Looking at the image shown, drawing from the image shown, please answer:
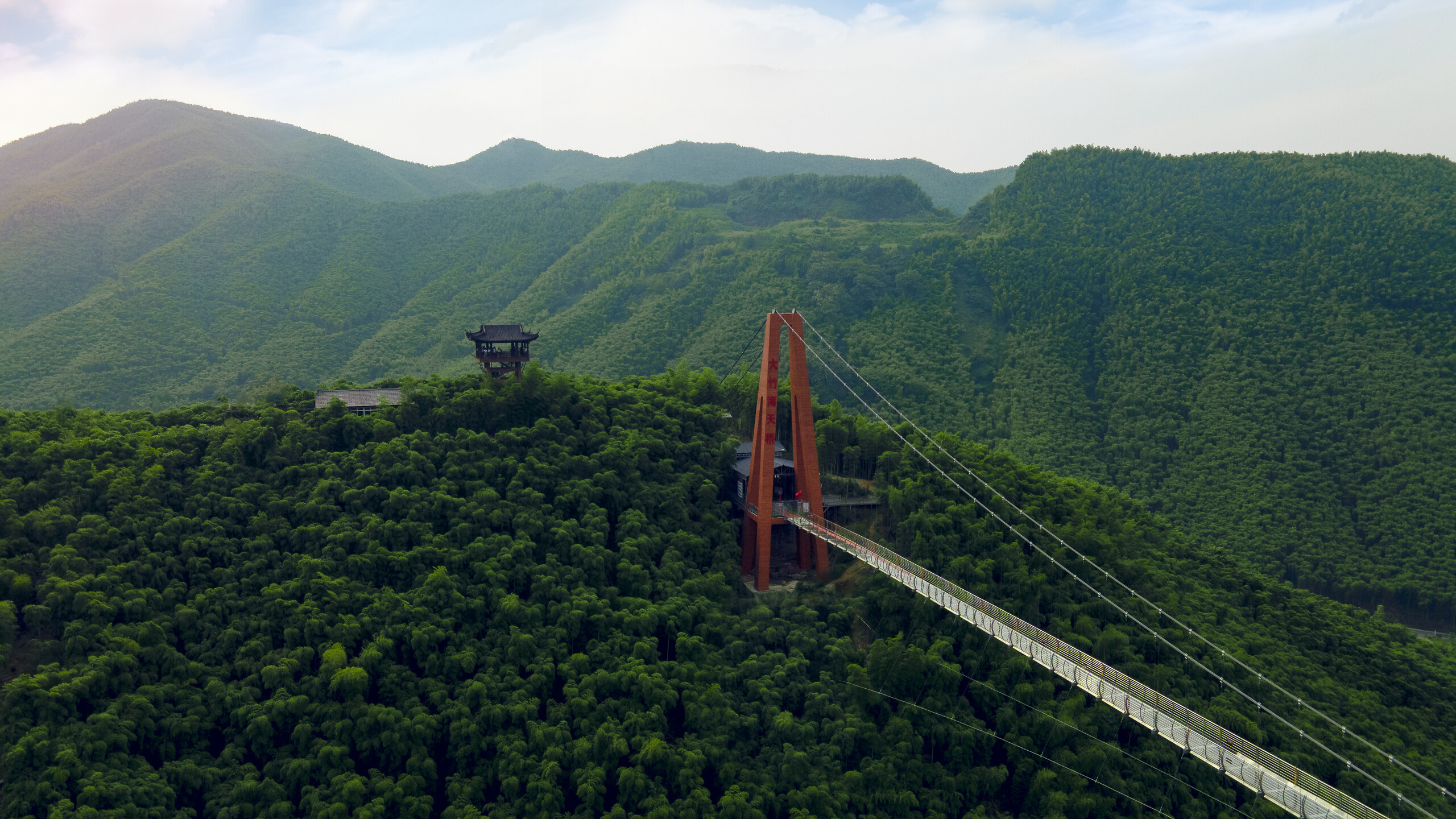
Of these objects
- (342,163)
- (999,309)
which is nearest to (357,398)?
(999,309)

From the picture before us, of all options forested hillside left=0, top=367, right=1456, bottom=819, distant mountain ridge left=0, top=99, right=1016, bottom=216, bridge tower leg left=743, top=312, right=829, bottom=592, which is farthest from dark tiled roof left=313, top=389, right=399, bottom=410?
distant mountain ridge left=0, top=99, right=1016, bottom=216

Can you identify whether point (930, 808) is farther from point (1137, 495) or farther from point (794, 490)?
point (1137, 495)

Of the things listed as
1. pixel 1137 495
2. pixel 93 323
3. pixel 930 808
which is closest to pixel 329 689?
pixel 930 808

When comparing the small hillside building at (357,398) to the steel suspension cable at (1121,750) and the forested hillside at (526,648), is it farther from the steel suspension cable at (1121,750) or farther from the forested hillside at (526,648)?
the steel suspension cable at (1121,750)

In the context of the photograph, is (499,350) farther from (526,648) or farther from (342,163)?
(342,163)

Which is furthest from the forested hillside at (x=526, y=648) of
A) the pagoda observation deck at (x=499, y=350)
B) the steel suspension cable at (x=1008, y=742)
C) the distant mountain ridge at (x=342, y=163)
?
the distant mountain ridge at (x=342, y=163)

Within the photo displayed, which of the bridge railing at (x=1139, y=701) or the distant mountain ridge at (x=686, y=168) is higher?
the distant mountain ridge at (x=686, y=168)
